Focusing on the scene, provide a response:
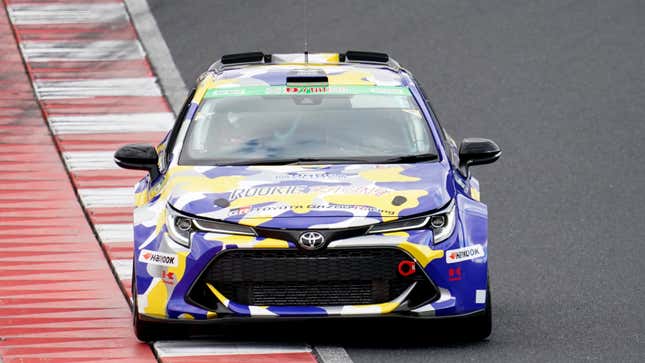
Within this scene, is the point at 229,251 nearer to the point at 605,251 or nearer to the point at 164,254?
the point at 164,254

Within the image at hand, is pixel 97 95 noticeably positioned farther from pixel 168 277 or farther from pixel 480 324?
pixel 480 324

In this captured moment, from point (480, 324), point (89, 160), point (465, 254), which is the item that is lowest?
point (89, 160)

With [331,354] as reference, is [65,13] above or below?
below

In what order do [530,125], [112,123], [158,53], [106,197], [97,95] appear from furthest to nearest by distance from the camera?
1. [158,53]
2. [97,95]
3. [112,123]
4. [530,125]
5. [106,197]

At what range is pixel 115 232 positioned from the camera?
1366 centimetres

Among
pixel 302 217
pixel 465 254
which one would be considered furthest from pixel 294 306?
pixel 465 254

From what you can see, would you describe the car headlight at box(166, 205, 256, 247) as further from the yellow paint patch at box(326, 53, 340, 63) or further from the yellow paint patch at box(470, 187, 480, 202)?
the yellow paint patch at box(326, 53, 340, 63)

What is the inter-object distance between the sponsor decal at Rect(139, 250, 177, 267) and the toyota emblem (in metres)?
0.74

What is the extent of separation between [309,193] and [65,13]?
1292 cm

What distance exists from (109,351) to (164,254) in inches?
28.5

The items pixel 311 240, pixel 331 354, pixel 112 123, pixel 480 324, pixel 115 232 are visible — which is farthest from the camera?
pixel 112 123

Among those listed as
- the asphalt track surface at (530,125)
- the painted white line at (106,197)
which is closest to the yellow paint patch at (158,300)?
the asphalt track surface at (530,125)

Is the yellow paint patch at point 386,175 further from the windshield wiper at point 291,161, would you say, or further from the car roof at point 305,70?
the car roof at point 305,70

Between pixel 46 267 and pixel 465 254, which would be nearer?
pixel 465 254
